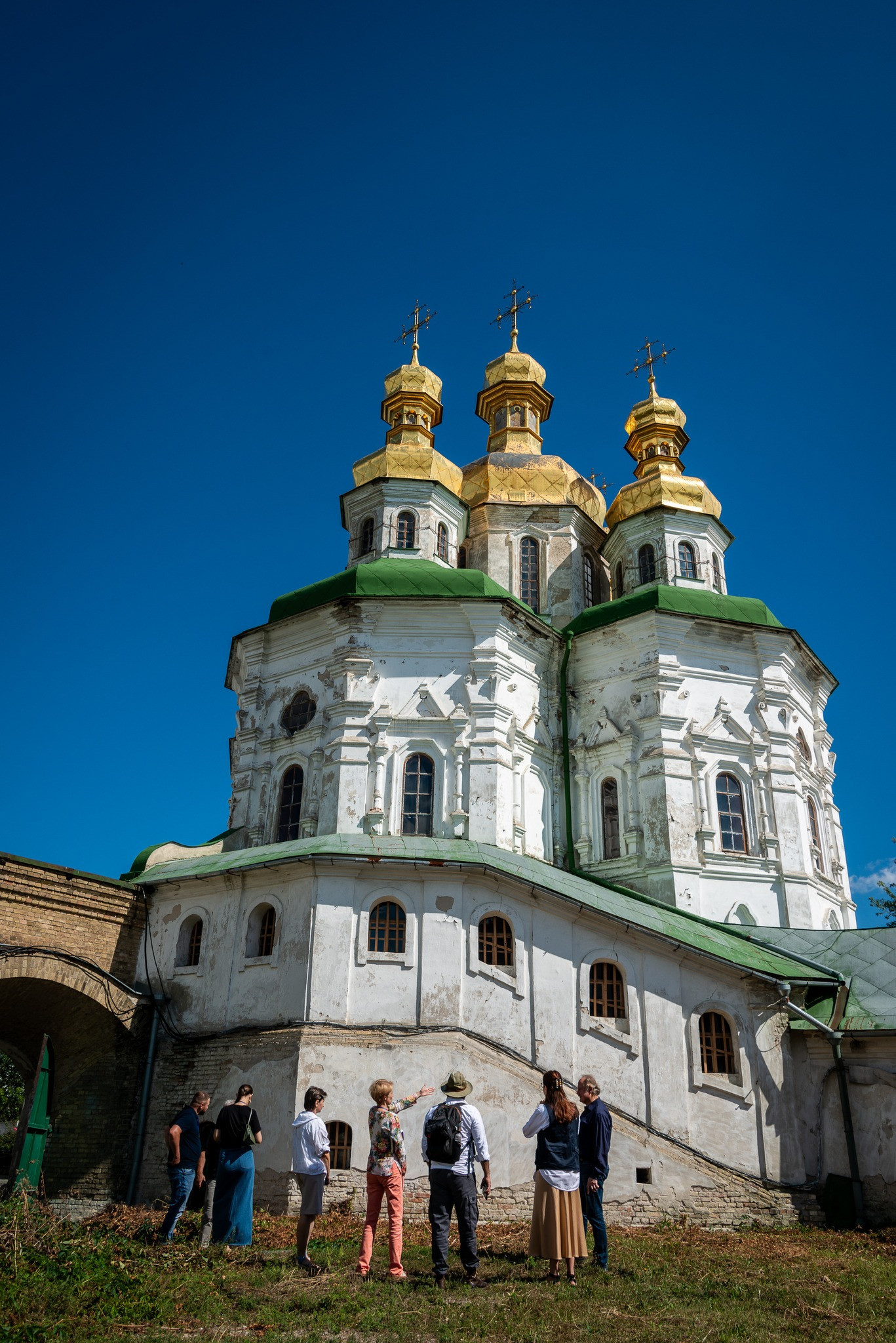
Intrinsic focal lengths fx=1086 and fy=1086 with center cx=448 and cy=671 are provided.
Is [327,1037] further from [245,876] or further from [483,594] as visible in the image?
[483,594]

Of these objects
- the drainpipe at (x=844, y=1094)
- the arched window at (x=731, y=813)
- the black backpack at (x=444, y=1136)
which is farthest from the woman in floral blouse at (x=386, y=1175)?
the arched window at (x=731, y=813)

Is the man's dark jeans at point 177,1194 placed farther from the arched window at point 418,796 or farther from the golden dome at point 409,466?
the golden dome at point 409,466

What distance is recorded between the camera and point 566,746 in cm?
2092

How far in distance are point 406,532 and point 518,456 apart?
16.1 ft

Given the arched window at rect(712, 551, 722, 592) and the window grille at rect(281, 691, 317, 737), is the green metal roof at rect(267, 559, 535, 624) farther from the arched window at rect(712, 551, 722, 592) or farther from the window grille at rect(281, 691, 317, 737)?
the arched window at rect(712, 551, 722, 592)

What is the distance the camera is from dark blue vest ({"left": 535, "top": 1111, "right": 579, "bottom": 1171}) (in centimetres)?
790

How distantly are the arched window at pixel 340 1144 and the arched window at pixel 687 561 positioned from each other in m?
14.8

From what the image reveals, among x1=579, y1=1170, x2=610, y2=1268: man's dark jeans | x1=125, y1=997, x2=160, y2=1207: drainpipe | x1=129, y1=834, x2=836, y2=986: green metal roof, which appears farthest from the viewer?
x1=129, y1=834, x2=836, y2=986: green metal roof

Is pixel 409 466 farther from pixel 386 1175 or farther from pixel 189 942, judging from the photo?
pixel 386 1175

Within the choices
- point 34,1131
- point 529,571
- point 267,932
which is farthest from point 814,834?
point 34,1131

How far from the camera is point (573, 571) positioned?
80.5 ft

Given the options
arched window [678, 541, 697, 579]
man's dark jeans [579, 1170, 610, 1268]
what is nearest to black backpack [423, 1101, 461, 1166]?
man's dark jeans [579, 1170, 610, 1268]

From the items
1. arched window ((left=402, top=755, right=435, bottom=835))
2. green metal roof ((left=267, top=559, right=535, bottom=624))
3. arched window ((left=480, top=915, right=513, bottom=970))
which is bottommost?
arched window ((left=480, top=915, right=513, bottom=970))

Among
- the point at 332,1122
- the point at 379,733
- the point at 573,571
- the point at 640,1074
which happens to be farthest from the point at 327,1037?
the point at 573,571
